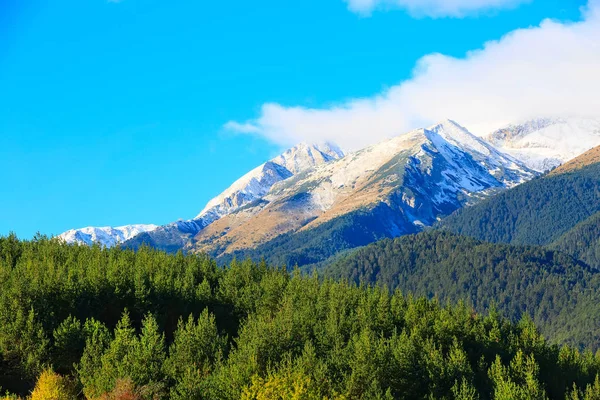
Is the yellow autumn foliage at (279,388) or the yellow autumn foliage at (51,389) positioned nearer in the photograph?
the yellow autumn foliage at (279,388)

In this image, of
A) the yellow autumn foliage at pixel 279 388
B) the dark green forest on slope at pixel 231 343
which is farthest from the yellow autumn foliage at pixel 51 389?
the yellow autumn foliage at pixel 279 388

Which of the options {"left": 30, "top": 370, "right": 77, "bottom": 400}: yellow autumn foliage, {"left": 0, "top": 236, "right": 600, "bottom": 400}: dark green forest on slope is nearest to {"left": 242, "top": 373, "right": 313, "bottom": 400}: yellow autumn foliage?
{"left": 0, "top": 236, "right": 600, "bottom": 400}: dark green forest on slope

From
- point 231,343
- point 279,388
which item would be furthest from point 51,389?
point 231,343

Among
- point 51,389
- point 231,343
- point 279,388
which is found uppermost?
point 51,389

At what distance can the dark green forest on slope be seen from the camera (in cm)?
11875

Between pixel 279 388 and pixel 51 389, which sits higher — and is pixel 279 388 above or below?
below

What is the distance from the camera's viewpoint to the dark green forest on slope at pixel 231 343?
11875 cm

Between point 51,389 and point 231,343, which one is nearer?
point 51,389

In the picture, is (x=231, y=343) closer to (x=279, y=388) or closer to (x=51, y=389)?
(x=279, y=388)

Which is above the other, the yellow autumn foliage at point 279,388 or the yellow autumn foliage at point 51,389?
the yellow autumn foliage at point 51,389

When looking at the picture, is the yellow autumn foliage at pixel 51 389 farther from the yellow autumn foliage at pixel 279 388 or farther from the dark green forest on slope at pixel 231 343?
the yellow autumn foliage at pixel 279 388

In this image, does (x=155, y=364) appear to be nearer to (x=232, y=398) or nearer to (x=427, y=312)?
(x=232, y=398)

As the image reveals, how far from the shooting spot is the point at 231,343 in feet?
470

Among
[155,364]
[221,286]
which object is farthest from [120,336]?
[221,286]
